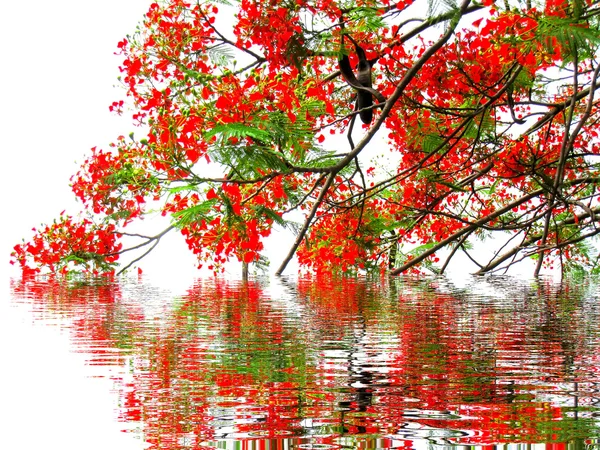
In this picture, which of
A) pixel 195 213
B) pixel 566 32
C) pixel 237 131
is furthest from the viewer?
pixel 195 213

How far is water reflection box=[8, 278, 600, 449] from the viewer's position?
968 millimetres

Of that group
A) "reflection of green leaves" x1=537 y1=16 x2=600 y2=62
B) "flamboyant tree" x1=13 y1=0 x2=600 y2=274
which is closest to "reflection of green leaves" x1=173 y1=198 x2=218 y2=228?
"flamboyant tree" x1=13 y1=0 x2=600 y2=274

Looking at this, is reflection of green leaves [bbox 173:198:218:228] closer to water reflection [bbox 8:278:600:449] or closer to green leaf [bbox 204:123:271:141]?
green leaf [bbox 204:123:271:141]

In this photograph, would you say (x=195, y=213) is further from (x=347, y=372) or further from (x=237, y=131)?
(x=347, y=372)

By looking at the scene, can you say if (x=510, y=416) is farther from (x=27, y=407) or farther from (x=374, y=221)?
(x=374, y=221)

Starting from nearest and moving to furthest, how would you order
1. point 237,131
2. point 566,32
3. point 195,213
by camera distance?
point 566,32
point 237,131
point 195,213

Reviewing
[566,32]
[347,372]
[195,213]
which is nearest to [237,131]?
[195,213]

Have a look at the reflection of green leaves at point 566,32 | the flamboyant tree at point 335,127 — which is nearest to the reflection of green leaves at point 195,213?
the flamboyant tree at point 335,127

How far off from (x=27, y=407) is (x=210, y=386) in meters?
0.33

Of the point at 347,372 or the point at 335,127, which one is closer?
the point at 347,372

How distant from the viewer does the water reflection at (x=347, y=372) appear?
3.18 ft

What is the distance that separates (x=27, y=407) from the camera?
1.13 metres

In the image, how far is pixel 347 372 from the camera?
146 cm

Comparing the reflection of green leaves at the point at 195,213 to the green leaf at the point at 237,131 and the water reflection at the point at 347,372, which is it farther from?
the water reflection at the point at 347,372
